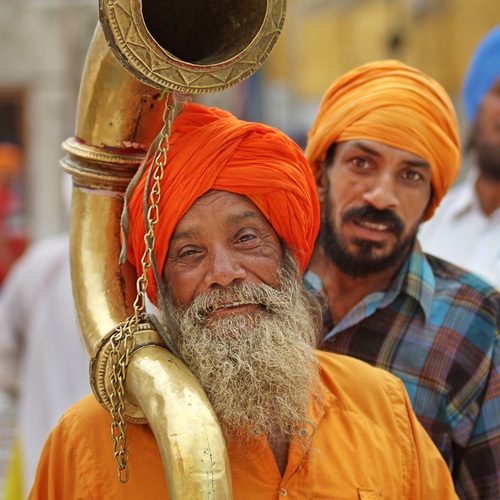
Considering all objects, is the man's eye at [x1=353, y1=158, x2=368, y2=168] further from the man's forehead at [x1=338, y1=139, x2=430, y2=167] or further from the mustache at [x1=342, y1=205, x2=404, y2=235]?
the mustache at [x1=342, y1=205, x2=404, y2=235]

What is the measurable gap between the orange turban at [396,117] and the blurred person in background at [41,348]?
2205 mm

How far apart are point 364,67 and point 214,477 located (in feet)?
5.49

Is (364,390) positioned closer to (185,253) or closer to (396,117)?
(185,253)

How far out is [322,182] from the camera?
3.42m

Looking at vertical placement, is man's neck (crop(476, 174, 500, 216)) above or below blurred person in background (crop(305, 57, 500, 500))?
below

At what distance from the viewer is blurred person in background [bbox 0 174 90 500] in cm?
520

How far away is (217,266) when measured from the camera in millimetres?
2572

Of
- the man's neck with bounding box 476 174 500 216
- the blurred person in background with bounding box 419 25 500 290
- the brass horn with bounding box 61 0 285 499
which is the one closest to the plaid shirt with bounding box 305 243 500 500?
the brass horn with bounding box 61 0 285 499

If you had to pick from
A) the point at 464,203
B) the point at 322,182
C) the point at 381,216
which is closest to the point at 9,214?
the point at 464,203

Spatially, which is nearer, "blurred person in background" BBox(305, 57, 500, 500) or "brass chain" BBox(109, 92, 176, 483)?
"brass chain" BBox(109, 92, 176, 483)

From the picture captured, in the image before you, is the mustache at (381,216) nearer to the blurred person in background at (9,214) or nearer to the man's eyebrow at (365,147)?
the man's eyebrow at (365,147)

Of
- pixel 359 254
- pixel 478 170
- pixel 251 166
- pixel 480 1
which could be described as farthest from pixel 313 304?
pixel 480 1

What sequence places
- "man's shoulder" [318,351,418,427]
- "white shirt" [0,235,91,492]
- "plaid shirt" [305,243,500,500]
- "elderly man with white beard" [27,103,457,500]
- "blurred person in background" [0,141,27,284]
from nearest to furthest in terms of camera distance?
1. "elderly man with white beard" [27,103,457,500]
2. "man's shoulder" [318,351,418,427]
3. "plaid shirt" [305,243,500,500]
4. "white shirt" [0,235,91,492]
5. "blurred person in background" [0,141,27,284]

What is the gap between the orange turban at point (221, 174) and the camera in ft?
8.40
